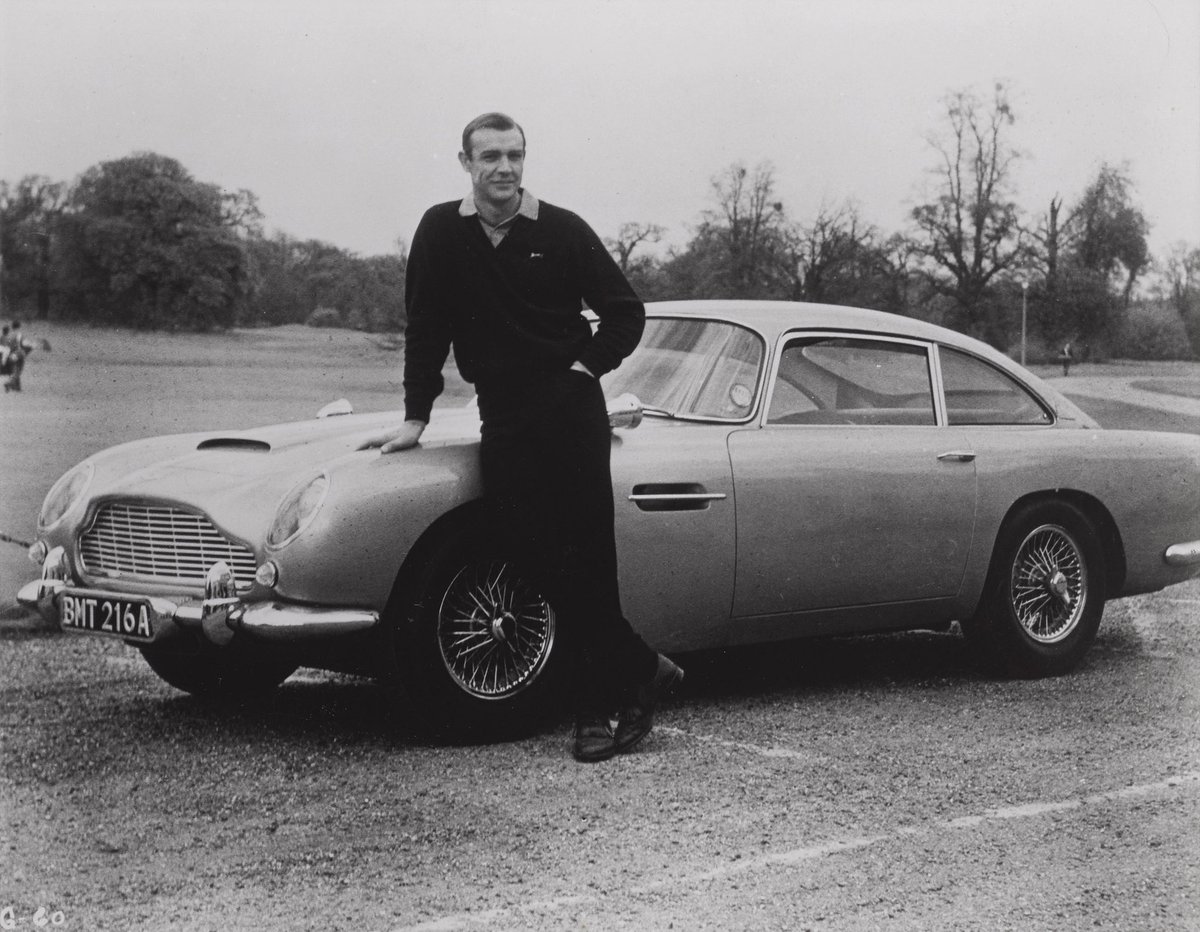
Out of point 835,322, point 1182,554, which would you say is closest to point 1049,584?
point 1182,554

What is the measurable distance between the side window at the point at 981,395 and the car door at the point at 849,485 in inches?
3.2

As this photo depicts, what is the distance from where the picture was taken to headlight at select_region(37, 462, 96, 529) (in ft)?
15.3

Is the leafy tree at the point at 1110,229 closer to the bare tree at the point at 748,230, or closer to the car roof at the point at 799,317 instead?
the bare tree at the point at 748,230

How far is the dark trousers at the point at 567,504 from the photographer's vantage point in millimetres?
4238

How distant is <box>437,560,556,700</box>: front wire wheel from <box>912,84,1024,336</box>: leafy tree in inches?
244

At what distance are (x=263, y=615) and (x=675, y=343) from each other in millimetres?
1825

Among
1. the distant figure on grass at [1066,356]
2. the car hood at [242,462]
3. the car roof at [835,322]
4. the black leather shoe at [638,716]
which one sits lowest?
the black leather shoe at [638,716]

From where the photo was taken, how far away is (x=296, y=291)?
324 inches

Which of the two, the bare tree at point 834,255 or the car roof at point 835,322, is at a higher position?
the bare tree at point 834,255

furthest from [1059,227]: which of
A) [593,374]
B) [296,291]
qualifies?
[593,374]

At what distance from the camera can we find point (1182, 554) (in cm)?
603

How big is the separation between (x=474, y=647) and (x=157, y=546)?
39.5 inches

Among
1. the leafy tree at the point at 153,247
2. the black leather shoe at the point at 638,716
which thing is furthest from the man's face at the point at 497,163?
the leafy tree at the point at 153,247

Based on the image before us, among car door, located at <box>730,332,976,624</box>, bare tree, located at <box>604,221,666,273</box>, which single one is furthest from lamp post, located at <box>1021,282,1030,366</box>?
car door, located at <box>730,332,976,624</box>
